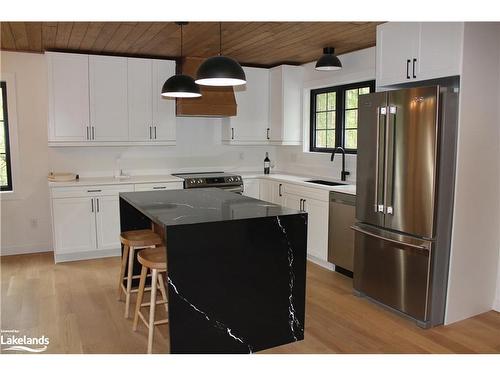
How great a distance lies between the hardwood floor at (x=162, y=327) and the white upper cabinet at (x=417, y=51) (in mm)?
1929

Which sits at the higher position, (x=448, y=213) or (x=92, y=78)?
(x=92, y=78)

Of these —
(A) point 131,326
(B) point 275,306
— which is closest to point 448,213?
(B) point 275,306

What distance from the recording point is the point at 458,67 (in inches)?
125

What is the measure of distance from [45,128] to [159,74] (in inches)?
60.2

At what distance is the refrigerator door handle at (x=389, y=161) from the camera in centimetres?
345

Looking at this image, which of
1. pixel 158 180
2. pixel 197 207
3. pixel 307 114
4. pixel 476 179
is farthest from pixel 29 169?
pixel 476 179

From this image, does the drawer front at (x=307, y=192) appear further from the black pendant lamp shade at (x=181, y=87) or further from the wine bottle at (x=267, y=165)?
the black pendant lamp shade at (x=181, y=87)

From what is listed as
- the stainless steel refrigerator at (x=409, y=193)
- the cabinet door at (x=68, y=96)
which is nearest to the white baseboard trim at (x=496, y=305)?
the stainless steel refrigerator at (x=409, y=193)

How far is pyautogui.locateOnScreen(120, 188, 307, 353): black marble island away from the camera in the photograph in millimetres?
2650

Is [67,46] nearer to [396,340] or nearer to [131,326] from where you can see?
[131,326]

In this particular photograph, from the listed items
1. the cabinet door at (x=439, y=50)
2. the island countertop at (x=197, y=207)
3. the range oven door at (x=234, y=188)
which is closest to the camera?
the island countertop at (x=197, y=207)

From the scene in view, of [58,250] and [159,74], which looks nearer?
[58,250]
